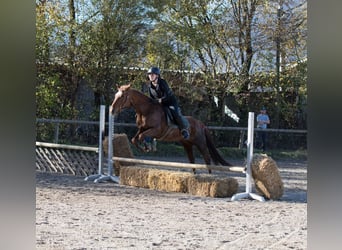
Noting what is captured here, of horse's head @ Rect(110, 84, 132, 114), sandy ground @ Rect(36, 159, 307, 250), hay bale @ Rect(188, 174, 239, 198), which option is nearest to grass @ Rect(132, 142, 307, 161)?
sandy ground @ Rect(36, 159, 307, 250)

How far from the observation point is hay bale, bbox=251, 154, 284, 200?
487 centimetres

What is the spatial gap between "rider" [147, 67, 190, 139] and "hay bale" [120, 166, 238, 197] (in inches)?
23.6

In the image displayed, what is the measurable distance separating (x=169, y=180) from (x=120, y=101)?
1.04m

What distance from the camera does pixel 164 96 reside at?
572 cm

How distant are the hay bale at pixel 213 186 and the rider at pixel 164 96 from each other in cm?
80

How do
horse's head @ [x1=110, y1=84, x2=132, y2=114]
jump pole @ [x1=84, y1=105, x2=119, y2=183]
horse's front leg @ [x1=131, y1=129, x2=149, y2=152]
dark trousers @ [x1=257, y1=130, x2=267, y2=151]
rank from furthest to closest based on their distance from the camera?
dark trousers @ [x1=257, y1=130, x2=267, y2=151] < jump pole @ [x1=84, y1=105, x2=119, y2=183] < horse's front leg @ [x1=131, y1=129, x2=149, y2=152] < horse's head @ [x1=110, y1=84, x2=132, y2=114]

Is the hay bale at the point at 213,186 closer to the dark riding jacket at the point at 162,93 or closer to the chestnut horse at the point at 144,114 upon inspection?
the chestnut horse at the point at 144,114

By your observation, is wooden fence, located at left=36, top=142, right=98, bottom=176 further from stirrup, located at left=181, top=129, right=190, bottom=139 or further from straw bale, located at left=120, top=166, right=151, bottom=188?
stirrup, located at left=181, top=129, right=190, bottom=139

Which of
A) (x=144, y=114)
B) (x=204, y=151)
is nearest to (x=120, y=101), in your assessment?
(x=144, y=114)

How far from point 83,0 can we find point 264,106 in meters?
4.69

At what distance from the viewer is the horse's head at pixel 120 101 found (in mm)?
5637

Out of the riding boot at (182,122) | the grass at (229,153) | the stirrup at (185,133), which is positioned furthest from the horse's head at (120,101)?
the grass at (229,153)

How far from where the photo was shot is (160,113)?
580cm

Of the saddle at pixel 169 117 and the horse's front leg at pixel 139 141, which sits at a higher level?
the saddle at pixel 169 117
